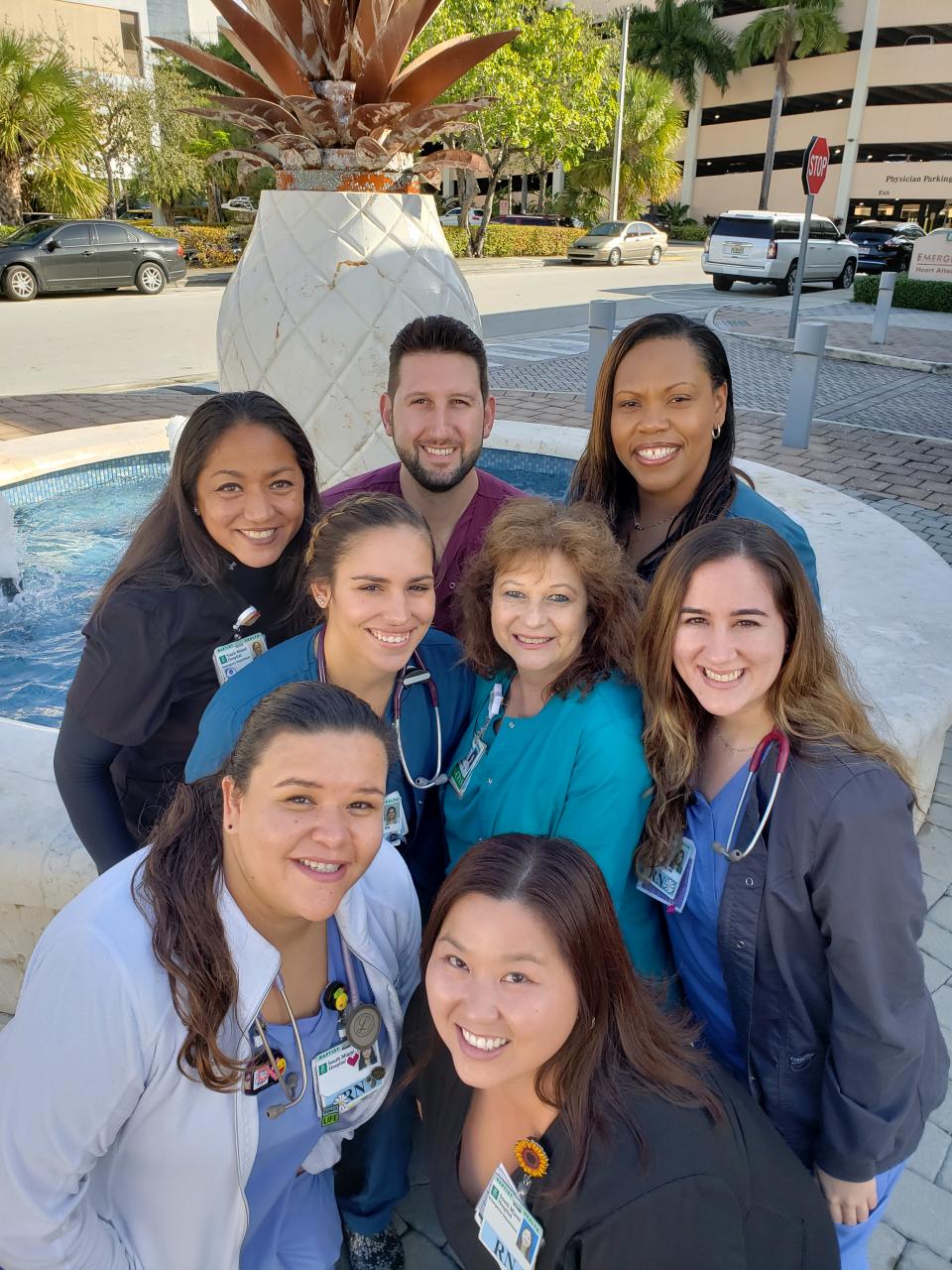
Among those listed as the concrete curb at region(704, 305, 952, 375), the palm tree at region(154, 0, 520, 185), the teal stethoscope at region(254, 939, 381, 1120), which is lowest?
the concrete curb at region(704, 305, 952, 375)

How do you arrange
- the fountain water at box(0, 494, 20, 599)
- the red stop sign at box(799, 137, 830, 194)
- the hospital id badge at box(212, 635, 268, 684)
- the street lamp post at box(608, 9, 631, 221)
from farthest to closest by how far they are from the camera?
1. the street lamp post at box(608, 9, 631, 221)
2. the red stop sign at box(799, 137, 830, 194)
3. the fountain water at box(0, 494, 20, 599)
4. the hospital id badge at box(212, 635, 268, 684)

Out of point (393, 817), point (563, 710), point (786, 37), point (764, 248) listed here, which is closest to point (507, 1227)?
point (393, 817)

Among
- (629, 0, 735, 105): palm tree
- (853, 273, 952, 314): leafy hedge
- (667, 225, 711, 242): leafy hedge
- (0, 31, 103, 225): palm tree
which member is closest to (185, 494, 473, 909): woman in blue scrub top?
(853, 273, 952, 314): leafy hedge

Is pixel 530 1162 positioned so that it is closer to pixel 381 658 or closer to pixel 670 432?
pixel 381 658

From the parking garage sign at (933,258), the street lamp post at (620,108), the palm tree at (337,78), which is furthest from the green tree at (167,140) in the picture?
the palm tree at (337,78)

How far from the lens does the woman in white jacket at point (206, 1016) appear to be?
1.58 m

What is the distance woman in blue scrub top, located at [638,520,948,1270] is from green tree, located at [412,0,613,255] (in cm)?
2518

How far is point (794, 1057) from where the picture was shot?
191 centimetres

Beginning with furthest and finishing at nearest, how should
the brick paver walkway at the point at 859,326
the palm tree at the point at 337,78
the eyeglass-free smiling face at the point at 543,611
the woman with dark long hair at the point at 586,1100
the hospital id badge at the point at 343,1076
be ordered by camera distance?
the brick paver walkway at the point at 859,326
the palm tree at the point at 337,78
the eyeglass-free smiling face at the point at 543,611
the hospital id badge at the point at 343,1076
the woman with dark long hair at the point at 586,1100

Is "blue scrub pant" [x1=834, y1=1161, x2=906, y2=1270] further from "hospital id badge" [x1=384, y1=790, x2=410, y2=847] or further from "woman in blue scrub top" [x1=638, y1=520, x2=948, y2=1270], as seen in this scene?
"hospital id badge" [x1=384, y1=790, x2=410, y2=847]

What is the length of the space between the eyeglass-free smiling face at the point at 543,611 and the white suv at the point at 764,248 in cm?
2135

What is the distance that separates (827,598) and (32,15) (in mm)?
38296

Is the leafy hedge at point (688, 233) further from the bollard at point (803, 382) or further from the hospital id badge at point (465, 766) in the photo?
the hospital id badge at point (465, 766)

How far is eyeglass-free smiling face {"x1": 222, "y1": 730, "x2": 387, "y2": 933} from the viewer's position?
67.1 inches
